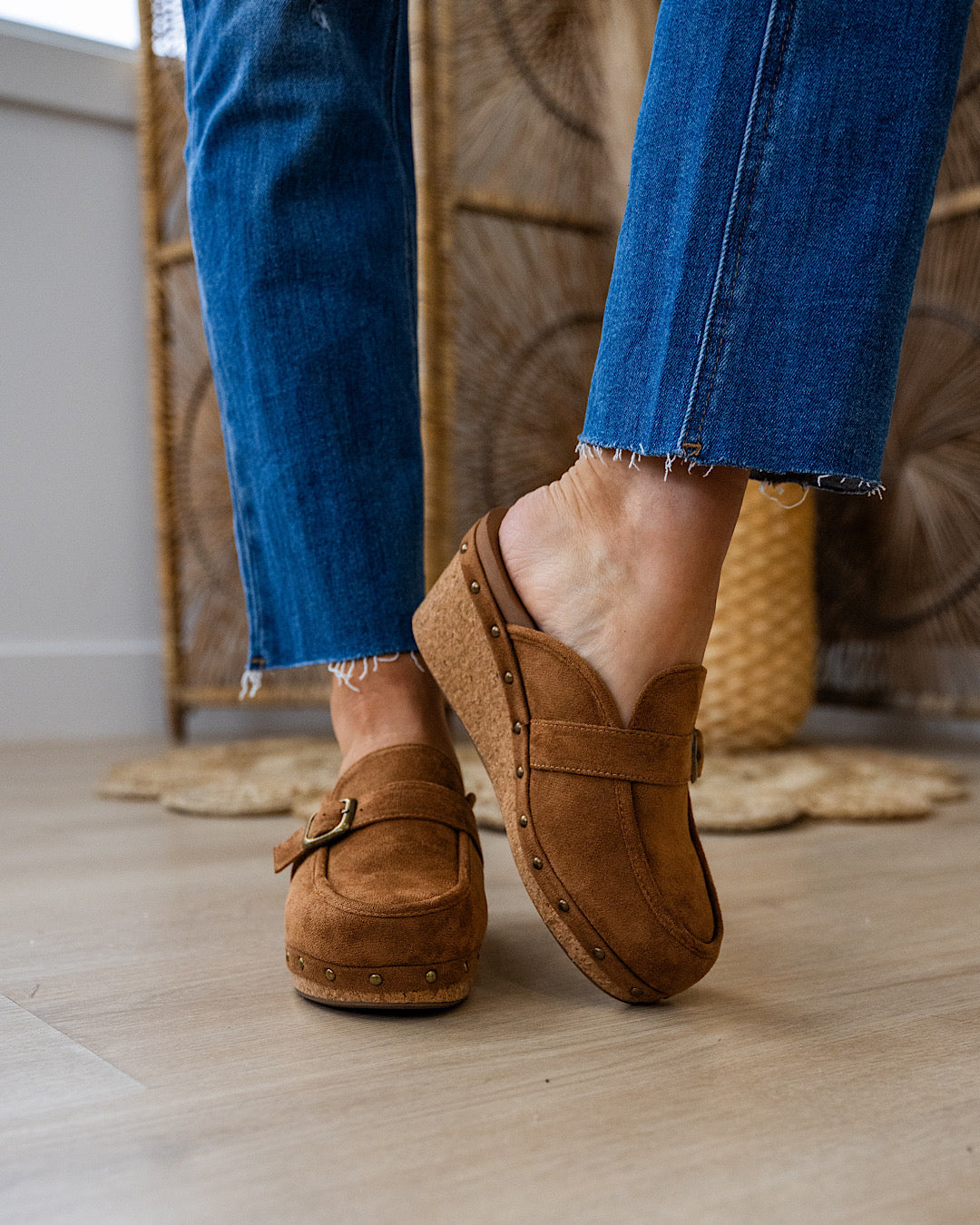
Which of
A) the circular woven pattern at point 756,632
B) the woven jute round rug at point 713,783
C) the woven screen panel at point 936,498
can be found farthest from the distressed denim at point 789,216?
the woven screen panel at point 936,498

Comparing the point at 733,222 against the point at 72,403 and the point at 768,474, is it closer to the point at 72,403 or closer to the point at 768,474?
the point at 768,474

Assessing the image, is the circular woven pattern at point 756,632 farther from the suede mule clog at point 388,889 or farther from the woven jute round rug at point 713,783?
the suede mule clog at point 388,889

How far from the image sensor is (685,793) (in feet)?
1.73

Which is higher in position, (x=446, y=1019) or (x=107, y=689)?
(x=446, y=1019)

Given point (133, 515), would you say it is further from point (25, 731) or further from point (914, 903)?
point (914, 903)

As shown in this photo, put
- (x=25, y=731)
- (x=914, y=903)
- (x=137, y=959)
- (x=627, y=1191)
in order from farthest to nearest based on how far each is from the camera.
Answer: (x=25, y=731)
(x=914, y=903)
(x=137, y=959)
(x=627, y=1191)

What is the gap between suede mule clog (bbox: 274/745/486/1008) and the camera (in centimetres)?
51

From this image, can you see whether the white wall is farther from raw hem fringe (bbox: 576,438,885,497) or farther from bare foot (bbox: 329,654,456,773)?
raw hem fringe (bbox: 576,438,885,497)

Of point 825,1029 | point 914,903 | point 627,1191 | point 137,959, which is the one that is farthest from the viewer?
point 914,903

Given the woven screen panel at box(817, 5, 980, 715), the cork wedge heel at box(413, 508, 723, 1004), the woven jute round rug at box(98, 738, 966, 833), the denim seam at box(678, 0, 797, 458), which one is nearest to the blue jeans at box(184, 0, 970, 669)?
the denim seam at box(678, 0, 797, 458)

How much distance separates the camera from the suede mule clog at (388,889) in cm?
51

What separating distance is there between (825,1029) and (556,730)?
0.17 m

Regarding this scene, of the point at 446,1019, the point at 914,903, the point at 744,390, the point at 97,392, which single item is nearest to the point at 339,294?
the point at 744,390

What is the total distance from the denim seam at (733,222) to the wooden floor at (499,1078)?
249 mm
